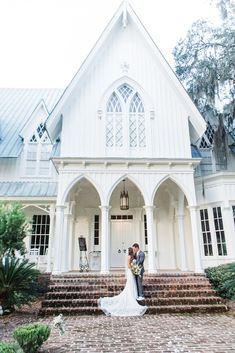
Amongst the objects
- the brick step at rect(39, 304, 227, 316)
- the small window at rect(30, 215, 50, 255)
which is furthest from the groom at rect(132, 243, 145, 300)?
the small window at rect(30, 215, 50, 255)

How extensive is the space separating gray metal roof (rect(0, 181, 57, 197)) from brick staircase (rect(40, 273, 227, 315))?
438 cm

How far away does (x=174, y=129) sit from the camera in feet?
36.4

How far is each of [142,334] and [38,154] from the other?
1077cm

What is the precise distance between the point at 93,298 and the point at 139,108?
25.5 feet

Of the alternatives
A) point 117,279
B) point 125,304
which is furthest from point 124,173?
point 125,304

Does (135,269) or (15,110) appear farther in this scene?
(15,110)

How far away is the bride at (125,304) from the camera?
667 cm

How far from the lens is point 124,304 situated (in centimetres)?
685

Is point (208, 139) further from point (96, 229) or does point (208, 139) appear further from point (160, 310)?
point (160, 310)

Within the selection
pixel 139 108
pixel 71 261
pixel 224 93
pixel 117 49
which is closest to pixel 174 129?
pixel 139 108

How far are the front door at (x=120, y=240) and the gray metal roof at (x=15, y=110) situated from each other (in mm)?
6278

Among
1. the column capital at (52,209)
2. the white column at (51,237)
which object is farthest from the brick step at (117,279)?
the column capital at (52,209)

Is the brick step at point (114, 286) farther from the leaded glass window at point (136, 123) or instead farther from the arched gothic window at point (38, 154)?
the arched gothic window at point (38, 154)

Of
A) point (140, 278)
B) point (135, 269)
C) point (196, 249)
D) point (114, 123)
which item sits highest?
point (114, 123)
